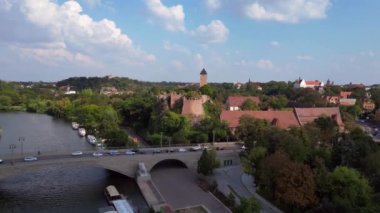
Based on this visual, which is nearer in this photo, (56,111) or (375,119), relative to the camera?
(375,119)

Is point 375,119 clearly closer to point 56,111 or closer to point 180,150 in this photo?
point 180,150

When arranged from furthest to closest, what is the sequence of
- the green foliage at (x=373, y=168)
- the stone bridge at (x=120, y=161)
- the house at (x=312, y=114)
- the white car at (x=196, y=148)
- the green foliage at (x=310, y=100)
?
the green foliage at (x=310, y=100) → the house at (x=312, y=114) → the white car at (x=196, y=148) → the stone bridge at (x=120, y=161) → the green foliage at (x=373, y=168)

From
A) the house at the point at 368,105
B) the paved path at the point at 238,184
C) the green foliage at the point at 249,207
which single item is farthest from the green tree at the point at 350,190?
the house at the point at 368,105

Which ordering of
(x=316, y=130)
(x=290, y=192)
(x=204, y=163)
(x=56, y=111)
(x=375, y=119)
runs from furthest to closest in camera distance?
(x=56, y=111), (x=375, y=119), (x=316, y=130), (x=204, y=163), (x=290, y=192)

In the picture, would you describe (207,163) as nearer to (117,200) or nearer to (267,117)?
(117,200)

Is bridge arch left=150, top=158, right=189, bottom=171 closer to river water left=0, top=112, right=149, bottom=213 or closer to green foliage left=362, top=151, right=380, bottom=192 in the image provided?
river water left=0, top=112, right=149, bottom=213

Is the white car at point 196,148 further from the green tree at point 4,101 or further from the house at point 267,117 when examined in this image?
the green tree at point 4,101

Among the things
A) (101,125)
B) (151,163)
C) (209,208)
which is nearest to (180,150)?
(151,163)
